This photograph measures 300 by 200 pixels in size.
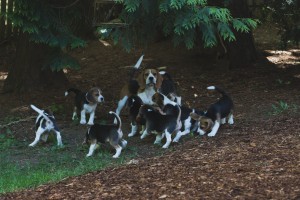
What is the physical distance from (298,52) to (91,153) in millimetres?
10891

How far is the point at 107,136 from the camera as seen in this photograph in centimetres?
963

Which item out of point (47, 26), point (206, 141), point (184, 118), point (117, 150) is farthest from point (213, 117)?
point (47, 26)

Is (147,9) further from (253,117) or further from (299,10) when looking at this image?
(299,10)

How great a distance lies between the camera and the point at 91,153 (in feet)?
32.0

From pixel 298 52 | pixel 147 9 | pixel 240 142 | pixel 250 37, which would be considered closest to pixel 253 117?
pixel 240 142

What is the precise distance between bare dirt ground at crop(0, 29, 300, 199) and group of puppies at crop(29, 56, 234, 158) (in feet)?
1.01

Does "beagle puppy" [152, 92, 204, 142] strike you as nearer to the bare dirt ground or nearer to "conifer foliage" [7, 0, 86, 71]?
the bare dirt ground

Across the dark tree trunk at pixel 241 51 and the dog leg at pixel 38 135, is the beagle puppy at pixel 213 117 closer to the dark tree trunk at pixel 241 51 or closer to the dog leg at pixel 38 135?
the dog leg at pixel 38 135

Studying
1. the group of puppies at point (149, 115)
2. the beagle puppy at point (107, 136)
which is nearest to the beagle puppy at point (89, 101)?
the group of puppies at point (149, 115)

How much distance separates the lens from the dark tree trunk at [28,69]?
14312 mm

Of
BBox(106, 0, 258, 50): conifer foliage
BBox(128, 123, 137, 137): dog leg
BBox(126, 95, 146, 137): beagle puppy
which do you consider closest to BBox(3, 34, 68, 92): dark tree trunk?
BBox(126, 95, 146, 137): beagle puppy

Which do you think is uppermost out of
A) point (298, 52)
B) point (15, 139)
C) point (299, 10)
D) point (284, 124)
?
point (299, 10)

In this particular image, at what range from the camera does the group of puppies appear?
9.77 metres

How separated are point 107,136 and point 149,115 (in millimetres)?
1001
